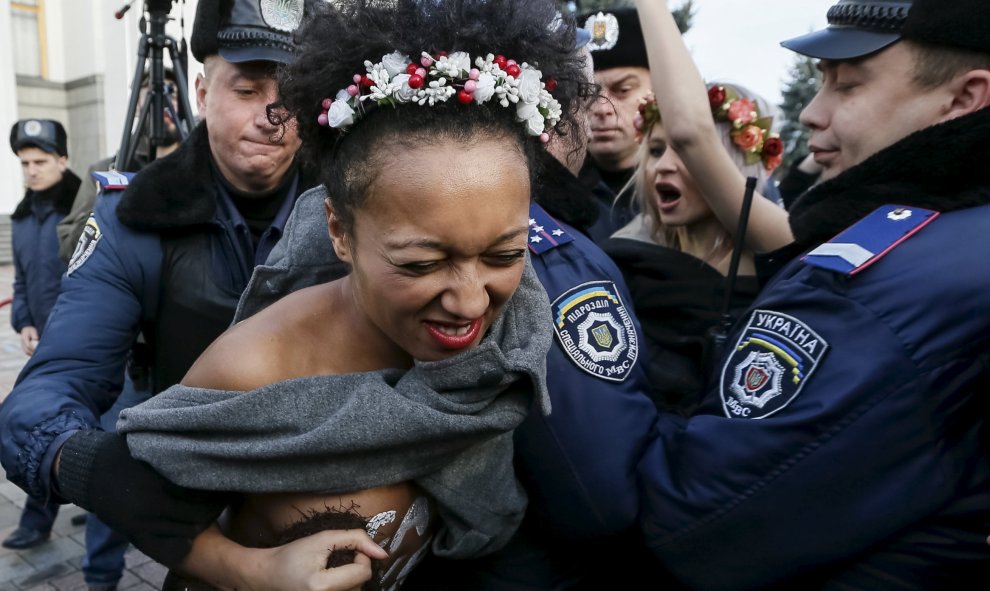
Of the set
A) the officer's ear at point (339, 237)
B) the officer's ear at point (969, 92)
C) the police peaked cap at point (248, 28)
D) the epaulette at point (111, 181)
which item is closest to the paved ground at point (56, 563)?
the epaulette at point (111, 181)

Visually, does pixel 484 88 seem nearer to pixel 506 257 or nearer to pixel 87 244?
pixel 506 257

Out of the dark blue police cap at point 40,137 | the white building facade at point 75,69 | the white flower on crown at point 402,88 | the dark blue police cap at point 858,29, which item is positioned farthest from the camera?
the white building facade at point 75,69

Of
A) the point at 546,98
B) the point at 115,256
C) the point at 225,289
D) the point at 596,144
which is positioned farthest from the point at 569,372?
the point at 596,144

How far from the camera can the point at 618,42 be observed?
3.21m

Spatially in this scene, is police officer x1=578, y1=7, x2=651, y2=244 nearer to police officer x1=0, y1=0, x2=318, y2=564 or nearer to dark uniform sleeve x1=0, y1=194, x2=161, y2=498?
police officer x1=0, y1=0, x2=318, y2=564

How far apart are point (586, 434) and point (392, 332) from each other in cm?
42

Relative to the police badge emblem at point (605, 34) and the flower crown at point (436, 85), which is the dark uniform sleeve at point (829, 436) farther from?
the police badge emblem at point (605, 34)

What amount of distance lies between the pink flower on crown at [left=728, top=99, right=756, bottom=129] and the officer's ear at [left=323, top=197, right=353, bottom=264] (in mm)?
1427

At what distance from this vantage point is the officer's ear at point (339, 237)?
4.15 feet

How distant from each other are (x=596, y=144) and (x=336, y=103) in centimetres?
235

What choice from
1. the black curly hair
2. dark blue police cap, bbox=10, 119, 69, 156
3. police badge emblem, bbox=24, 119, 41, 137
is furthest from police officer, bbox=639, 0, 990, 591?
police badge emblem, bbox=24, 119, 41, 137

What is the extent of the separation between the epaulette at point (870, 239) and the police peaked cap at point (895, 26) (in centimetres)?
36

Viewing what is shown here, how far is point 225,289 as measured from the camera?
6.62 feet

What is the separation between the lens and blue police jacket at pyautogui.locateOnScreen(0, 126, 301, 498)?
1.53m
